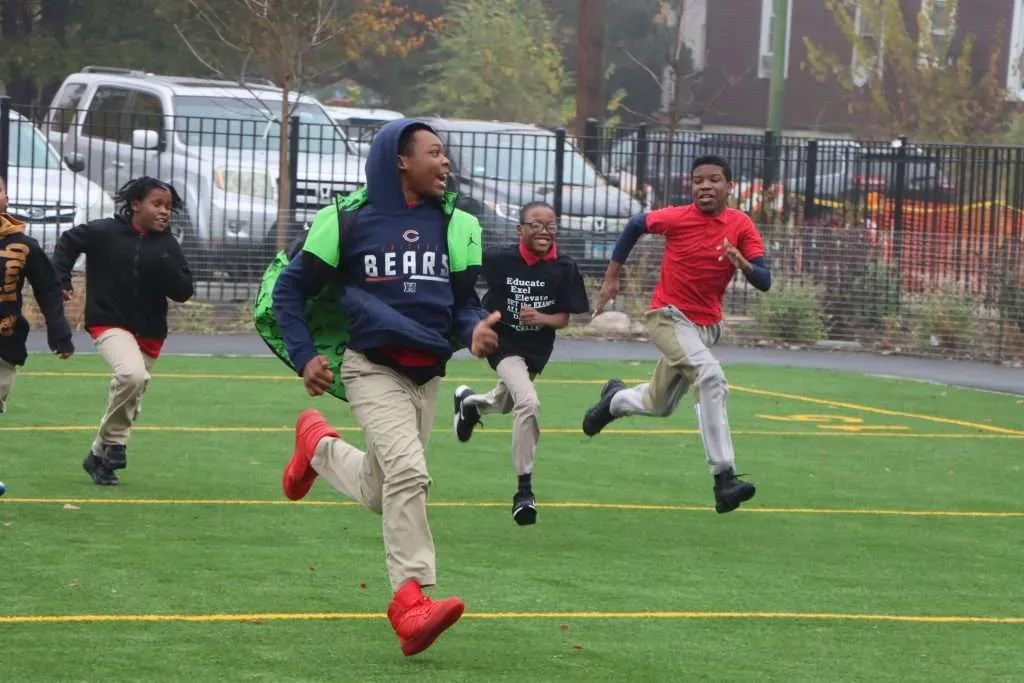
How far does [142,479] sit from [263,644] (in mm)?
4291

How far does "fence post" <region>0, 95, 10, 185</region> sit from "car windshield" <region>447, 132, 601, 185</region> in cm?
495

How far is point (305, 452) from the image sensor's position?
25.8 feet

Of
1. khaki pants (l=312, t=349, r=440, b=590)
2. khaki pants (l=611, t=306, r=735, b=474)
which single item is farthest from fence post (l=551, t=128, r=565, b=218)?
khaki pants (l=312, t=349, r=440, b=590)

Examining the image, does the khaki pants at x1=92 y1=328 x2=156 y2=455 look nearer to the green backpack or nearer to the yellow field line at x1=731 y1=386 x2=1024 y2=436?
the green backpack

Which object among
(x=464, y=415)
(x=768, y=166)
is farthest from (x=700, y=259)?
(x=768, y=166)

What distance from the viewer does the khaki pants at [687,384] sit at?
1043cm

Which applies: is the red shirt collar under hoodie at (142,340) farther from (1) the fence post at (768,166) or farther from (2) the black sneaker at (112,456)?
(1) the fence post at (768,166)

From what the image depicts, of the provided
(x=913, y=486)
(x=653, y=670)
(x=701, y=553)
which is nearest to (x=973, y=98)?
(x=913, y=486)

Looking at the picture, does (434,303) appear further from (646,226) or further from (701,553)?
(646,226)

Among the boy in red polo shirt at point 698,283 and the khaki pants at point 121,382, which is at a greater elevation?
Answer: the boy in red polo shirt at point 698,283

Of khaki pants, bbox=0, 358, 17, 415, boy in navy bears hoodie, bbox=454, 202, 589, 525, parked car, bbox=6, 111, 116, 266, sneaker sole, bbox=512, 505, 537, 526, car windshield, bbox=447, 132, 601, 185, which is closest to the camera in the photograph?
sneaker sole, bbox=512, 505, 537, 526

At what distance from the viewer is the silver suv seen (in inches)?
854

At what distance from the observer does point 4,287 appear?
32.9 ft

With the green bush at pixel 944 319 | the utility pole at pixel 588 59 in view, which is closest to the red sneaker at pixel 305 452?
the green bush at pixel 944 319
